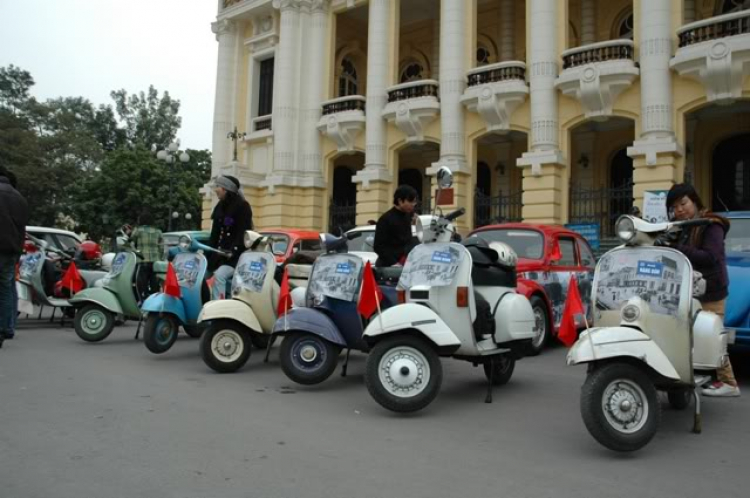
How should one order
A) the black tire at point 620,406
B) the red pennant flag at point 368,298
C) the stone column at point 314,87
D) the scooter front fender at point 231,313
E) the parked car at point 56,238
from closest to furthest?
the black tire at point 620,406
the red pennant flag at point 368,298
the scooter front fender at point 231,313
the parked car at point 56,238
the stone column at point 314,87

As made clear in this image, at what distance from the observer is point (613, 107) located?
1591cm

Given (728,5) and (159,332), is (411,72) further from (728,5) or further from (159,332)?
(159,332)

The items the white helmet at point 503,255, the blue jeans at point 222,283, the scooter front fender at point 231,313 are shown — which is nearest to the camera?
the white helmet at point 503,255

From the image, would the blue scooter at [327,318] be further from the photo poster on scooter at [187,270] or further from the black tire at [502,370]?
the photo poster on scooter at [187,270]

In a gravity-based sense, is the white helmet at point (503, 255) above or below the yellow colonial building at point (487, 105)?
below

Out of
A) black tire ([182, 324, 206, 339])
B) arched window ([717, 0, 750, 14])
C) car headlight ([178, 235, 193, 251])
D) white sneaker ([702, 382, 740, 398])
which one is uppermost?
arched window ([717, 0, 750, 14])

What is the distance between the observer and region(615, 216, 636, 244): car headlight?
13.9 feet

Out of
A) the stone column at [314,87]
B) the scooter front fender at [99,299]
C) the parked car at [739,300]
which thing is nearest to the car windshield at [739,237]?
the parked car at [739,300]

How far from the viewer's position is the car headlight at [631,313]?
3.98 m

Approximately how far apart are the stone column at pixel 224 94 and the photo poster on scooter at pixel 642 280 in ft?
72.2

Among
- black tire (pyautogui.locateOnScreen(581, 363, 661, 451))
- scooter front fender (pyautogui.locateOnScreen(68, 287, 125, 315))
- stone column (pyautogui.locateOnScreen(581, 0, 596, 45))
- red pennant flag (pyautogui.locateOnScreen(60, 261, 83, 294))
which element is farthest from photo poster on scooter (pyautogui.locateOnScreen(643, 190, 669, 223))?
red pennant flag (pyautogui.locateOnScreen(60, 261, 83, 294))

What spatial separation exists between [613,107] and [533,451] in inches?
558

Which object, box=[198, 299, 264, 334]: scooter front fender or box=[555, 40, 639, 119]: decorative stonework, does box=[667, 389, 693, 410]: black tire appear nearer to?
box=[198, 299, 264, 334]: scooter front fender

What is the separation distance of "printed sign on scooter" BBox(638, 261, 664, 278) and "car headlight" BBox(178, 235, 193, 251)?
5128 mm
